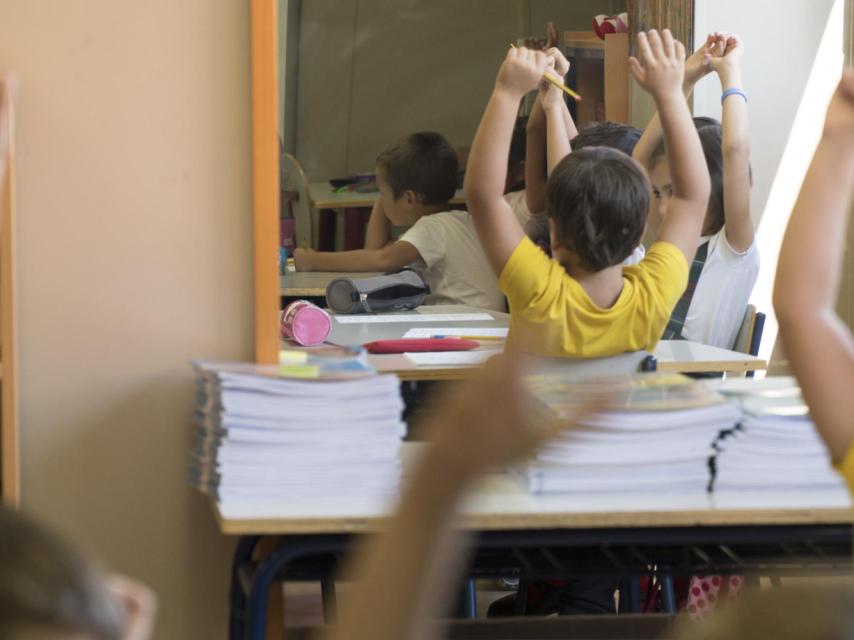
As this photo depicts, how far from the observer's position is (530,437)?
0.36 m

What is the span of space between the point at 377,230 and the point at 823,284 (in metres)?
1.88

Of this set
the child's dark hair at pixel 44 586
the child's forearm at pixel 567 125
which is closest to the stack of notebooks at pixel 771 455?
the child's dark hair at pixel 44 586

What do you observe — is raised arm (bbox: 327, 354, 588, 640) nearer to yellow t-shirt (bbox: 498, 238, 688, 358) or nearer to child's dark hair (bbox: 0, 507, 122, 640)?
child's dark hair (bbox: 0, 507, 122, 640)

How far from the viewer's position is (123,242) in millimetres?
1595

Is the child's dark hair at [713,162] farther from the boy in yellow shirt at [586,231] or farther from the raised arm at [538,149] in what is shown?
the boy in yellow shirt at [586,231]

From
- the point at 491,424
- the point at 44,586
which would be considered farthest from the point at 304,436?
the point at 491,424

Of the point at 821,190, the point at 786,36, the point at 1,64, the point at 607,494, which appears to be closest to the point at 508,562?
the point at 607,494

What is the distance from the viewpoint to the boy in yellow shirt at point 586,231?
1.72m

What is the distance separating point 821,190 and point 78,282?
1.00m

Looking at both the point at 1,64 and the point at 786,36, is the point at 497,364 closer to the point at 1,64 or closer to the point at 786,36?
the point at 1,64

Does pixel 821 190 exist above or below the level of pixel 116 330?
above

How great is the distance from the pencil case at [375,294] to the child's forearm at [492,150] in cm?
87

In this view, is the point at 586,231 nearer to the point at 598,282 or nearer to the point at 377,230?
the point at 598,282

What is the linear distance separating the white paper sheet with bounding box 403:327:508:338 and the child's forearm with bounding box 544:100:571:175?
1.47 feet
